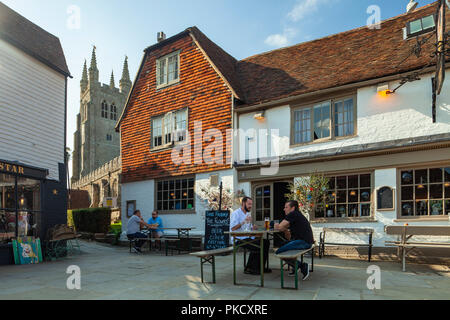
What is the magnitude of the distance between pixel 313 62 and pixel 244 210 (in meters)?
7.66

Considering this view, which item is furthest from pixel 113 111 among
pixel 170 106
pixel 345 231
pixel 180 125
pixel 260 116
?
pixel 345 231

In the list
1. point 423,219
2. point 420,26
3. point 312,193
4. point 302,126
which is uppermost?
point 420,26

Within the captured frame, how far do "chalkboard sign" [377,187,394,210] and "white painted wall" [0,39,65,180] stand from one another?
10.6m

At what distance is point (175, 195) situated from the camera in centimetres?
1495

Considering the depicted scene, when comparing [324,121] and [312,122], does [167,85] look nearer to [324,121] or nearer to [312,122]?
[312,122]

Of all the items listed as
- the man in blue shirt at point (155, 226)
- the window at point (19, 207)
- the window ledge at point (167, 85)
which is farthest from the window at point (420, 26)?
the window at point (19, 207)

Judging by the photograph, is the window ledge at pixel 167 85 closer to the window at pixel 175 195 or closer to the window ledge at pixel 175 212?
the window at pixel 175 195

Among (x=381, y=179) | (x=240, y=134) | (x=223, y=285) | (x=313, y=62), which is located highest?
(x=313, y=62)

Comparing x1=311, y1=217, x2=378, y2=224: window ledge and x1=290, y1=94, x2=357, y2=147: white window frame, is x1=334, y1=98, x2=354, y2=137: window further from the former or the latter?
x1=311, y1=217, x2=378, y2=224: window ledge

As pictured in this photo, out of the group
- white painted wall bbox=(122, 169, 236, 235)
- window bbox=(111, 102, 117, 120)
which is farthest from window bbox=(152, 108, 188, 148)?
window bbox=(111, 102, 117, 120)

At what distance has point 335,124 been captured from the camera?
11.4 m

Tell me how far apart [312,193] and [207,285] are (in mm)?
5502
